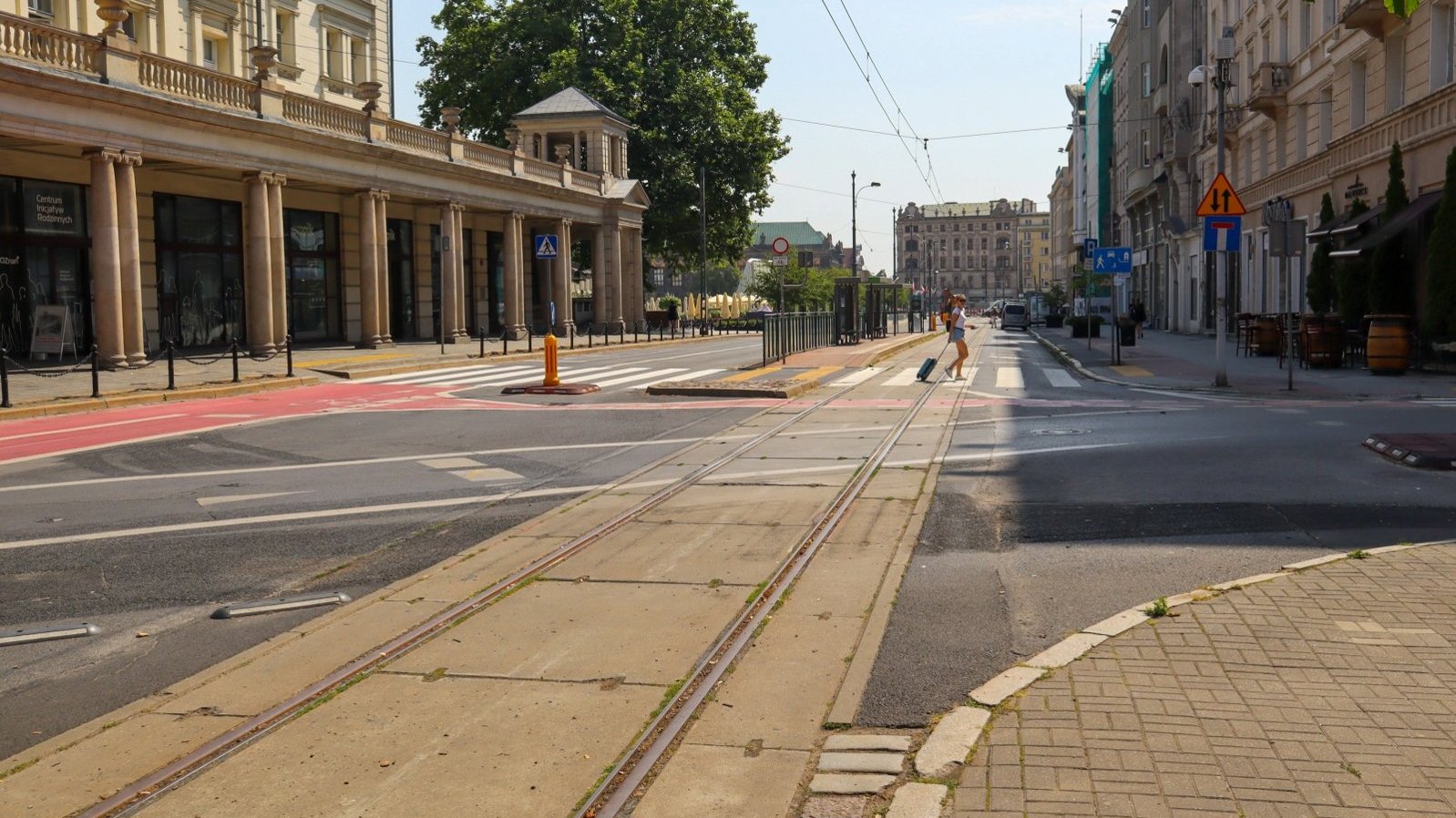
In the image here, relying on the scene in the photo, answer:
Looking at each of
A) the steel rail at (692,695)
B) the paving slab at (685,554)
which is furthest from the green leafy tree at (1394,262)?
the paving slab at (685,554)

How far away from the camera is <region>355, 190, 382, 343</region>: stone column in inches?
1427

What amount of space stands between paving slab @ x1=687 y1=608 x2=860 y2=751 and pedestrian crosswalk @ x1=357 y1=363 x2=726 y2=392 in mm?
17331

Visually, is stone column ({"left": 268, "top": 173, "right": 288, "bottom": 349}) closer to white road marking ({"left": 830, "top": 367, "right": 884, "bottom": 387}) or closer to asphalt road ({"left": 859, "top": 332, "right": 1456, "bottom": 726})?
white road marking ({"left": 830, "top": 367, "right": 884, "bottom": 387})

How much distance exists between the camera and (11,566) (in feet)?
27.7

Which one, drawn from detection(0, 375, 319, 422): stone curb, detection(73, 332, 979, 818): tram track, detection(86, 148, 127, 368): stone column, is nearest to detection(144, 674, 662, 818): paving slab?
detection(73, 332, 979, 818): tram track

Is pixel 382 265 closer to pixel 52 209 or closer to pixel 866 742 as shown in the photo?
pixel 52 209

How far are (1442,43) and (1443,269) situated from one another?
5250 mm

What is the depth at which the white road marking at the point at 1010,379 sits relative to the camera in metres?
24.3

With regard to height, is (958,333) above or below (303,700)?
above

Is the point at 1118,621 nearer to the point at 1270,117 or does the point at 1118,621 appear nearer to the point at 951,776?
the point at 951,776

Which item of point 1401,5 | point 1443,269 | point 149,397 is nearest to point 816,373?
point 1443,269

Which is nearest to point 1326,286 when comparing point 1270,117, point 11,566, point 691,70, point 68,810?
point 1270,117

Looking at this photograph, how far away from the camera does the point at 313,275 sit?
124 ft

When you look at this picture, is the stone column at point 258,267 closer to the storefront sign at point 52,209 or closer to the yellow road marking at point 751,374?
the storefront sign at point 52,209
